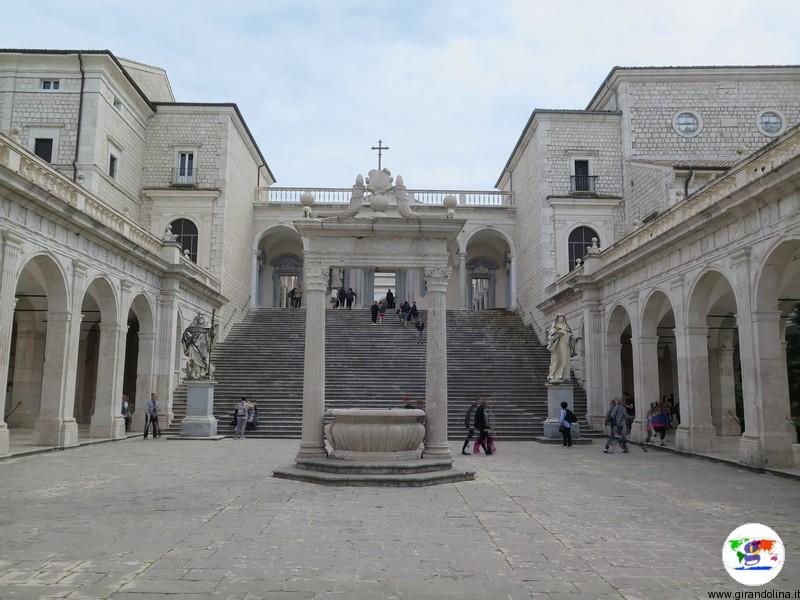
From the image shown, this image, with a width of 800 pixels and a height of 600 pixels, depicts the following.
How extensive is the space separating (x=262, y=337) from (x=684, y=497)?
2407 cm

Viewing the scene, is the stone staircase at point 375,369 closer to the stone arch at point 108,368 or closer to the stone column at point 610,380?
the stone column at point 610,380

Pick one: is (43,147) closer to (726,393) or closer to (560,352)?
(560,352)

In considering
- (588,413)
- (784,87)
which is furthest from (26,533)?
(784,87)

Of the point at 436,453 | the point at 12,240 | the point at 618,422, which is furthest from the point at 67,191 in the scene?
the point at 618,422

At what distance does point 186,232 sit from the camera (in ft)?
111

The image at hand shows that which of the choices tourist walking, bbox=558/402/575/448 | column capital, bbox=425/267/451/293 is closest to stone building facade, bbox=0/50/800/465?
column capital, bbox=425/267/451/293

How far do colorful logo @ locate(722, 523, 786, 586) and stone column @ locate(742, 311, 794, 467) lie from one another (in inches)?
301

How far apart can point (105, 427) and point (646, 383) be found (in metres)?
16.8

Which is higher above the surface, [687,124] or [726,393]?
[687,124]

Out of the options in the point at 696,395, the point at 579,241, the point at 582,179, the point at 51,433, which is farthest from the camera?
the point at 582,179

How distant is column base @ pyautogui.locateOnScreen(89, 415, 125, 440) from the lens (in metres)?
20.1

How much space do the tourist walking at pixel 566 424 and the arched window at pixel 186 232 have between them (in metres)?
21.6

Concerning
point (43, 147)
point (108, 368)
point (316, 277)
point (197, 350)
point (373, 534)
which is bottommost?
point (373, 534)

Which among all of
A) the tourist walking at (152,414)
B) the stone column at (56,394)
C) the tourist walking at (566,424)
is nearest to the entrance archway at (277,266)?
the tourist walking at (152,414)
